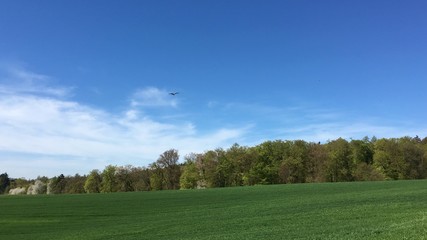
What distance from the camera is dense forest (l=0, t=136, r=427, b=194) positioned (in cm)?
10425

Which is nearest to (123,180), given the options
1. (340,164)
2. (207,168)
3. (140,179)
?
(140,179)

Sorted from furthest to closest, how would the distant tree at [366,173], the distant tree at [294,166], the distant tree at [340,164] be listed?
the distant tree at [294,166]
the distant tree at [340,164]
the distant tree at [366,173]

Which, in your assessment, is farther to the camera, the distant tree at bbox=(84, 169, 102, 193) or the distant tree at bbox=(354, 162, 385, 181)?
the distant tree at bbox=(84, 169, 102, 193)

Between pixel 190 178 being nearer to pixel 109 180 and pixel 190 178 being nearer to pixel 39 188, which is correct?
pixel 109 180

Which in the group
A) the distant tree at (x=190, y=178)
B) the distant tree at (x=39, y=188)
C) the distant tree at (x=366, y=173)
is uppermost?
the distant tree at (x=39, y=188)

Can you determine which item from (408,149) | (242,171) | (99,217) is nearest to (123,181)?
(242,171)

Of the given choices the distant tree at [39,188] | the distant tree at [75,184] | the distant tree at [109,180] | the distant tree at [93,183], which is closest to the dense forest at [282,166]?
the distant tree at [109,180]

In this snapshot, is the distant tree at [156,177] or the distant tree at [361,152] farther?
the distant tree at [156,177]

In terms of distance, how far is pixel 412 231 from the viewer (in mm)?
14250

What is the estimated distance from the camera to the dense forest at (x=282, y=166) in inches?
4104

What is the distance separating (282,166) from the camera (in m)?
112

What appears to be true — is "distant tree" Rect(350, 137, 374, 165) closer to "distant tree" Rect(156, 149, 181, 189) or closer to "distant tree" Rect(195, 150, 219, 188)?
"distant tree" Rect(195, 150, 219, 188)

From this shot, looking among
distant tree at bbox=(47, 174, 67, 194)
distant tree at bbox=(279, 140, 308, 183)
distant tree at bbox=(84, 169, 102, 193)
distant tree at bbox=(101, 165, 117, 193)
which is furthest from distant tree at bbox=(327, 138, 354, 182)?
distant tree at bbox=(47, 174, 67, 194)

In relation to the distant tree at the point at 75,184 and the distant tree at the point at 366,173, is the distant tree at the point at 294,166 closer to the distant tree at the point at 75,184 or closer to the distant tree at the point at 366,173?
the distant tree at the point at 366,173
